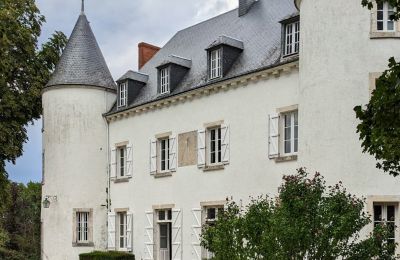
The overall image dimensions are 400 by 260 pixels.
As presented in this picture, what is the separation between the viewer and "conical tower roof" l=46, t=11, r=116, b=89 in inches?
1033

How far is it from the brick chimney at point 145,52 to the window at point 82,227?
775cm

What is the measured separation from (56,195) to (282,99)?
11738 millimetres

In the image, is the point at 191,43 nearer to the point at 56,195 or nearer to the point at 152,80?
the point at 152,80

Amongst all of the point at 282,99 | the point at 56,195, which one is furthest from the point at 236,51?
the point at 56,195

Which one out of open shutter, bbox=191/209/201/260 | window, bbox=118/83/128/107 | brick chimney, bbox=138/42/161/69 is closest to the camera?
open shutter, bbox=191/209/201/260

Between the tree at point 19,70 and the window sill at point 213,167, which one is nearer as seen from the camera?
the window sill at point 213,167

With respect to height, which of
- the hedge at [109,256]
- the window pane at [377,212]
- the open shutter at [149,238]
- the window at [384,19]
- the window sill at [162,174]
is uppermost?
the window at [384,19]

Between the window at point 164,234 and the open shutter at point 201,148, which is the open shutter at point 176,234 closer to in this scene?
the window at point 164,234

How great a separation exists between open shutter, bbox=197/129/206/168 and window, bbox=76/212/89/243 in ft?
23.5

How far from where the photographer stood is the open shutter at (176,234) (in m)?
21.8

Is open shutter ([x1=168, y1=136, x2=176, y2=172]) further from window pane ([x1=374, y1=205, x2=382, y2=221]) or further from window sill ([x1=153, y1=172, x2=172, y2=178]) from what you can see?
window pane ([x1=374, y1=205, x2=382, y2=221])

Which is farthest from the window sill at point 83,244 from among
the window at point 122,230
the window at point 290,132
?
the window at point 290,132

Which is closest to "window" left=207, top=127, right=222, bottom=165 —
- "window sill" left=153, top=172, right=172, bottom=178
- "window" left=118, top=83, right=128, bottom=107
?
"window sill" left=153, top=172, right=172, bottom=178

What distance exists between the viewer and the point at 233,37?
22969mm
